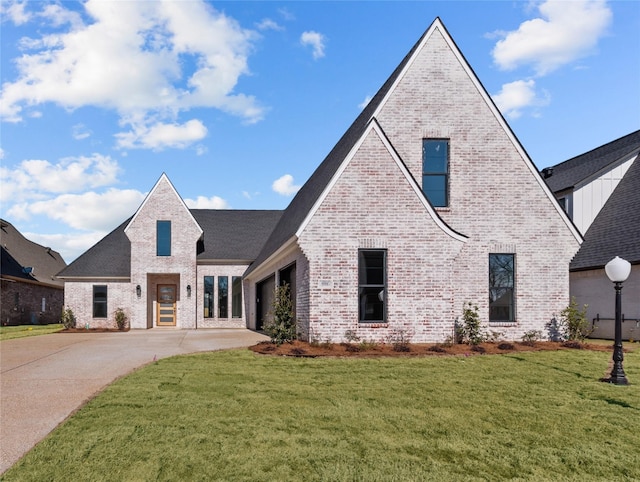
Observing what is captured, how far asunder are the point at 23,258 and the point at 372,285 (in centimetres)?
3522

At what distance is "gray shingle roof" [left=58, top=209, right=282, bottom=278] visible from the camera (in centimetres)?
2861

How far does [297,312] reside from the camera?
1471cm

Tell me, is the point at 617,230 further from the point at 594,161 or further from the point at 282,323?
the point at 282,323

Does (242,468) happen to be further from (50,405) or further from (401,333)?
(401,333)

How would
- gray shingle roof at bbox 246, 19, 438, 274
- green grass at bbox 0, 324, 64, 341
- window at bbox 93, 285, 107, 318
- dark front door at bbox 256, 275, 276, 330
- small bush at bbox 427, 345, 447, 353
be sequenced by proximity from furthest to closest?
window at bbox 93, 285, 107, 318, dark front door at bbox 256, 275, 276, 330, green grass at bbox 0, 324, 64, 341, gray shingle roof at bbox 246, 19, 438, 274, small bush at bbox 427, 345, 447, 353

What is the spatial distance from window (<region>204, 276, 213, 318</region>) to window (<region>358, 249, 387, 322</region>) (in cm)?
1696

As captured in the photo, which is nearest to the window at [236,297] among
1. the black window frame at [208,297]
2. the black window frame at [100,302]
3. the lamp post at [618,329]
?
the black window frame at [208,297]

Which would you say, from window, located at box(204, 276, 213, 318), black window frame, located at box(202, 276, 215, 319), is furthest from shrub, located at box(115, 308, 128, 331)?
window, located at box(204, 276, 213, 318)

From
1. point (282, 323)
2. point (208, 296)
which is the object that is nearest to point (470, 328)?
point (282, 323)

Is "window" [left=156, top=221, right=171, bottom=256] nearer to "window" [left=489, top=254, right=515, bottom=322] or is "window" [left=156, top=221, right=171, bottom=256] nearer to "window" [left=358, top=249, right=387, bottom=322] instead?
"window" [left=358, top=249, right=387, bottom=322]

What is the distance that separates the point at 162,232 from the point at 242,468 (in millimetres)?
24673

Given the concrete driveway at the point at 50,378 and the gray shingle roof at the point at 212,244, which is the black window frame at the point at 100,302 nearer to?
the gray shingle roof at the point at 212,244

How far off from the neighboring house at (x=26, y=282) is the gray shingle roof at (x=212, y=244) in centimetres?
278

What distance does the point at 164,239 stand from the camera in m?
28.0
